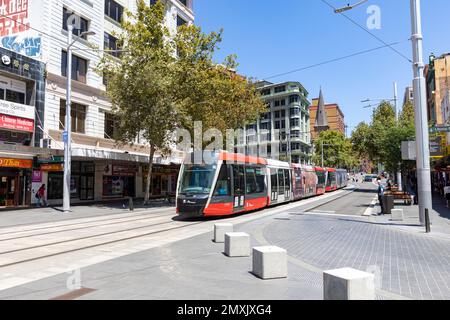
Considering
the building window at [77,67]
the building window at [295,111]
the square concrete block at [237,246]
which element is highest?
the building window at [295,111]

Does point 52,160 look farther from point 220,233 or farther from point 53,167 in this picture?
point 220,233

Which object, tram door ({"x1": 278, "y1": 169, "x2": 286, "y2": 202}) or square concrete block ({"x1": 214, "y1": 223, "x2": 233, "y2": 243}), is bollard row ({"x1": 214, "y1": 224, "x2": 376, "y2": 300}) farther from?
tram door ({"x1": 278, "y1": 169, "x2": 286, "y2": 202})

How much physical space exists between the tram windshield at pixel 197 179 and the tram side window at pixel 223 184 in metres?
0.35

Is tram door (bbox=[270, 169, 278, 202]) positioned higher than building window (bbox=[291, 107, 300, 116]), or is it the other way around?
building window (bbox=[291, 107, 300, 116])

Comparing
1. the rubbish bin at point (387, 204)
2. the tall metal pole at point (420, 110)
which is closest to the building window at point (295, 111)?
the rubbish bin at point (387, 204)

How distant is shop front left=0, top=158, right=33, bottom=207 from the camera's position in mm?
22938

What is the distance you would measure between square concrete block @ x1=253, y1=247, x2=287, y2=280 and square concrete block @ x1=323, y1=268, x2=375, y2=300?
1809mm

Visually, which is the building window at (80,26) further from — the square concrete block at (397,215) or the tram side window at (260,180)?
the square concrete block at (397,215)

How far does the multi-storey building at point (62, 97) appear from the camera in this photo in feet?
79.5

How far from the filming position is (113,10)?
33438 millimetres

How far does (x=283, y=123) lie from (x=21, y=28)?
7327cm

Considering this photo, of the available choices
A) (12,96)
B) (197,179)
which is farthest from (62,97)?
(197,179)

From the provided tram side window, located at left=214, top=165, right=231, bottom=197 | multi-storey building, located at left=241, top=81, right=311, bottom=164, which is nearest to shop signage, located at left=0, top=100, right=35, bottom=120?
tram side window, located at left=214, top=165, right=231, bottom=197
